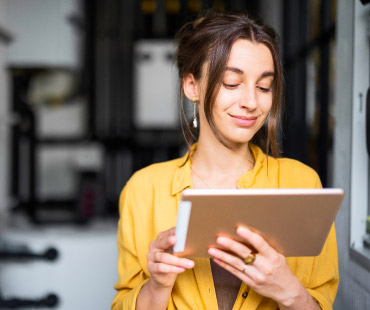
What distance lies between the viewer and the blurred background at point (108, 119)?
5.02 feet


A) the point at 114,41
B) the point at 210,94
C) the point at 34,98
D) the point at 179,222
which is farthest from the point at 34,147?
the point at 179,222

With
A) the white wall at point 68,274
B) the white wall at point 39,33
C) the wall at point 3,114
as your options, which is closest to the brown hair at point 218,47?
A: the white wall at point 68,274

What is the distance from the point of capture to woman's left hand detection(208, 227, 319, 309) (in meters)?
0.92

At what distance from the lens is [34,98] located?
358cm

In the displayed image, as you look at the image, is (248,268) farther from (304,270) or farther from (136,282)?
(136,282)

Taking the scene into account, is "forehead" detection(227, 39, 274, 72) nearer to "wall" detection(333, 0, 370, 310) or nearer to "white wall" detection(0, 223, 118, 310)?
"wall" detection(333, 0, 370, 310)

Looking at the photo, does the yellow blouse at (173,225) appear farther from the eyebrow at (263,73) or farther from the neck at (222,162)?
the eyebrow at (263,73)

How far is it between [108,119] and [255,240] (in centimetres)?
290

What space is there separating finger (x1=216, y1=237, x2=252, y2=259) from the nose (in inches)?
14.2

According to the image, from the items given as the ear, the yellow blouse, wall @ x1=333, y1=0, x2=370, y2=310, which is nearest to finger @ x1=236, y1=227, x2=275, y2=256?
the yellow blouse

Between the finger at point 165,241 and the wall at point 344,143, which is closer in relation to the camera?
the finger at point 165,241

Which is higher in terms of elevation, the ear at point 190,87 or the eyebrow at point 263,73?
the eyebrow at point 263,73

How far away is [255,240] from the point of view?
905 millimetres

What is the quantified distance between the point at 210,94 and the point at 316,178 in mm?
396
